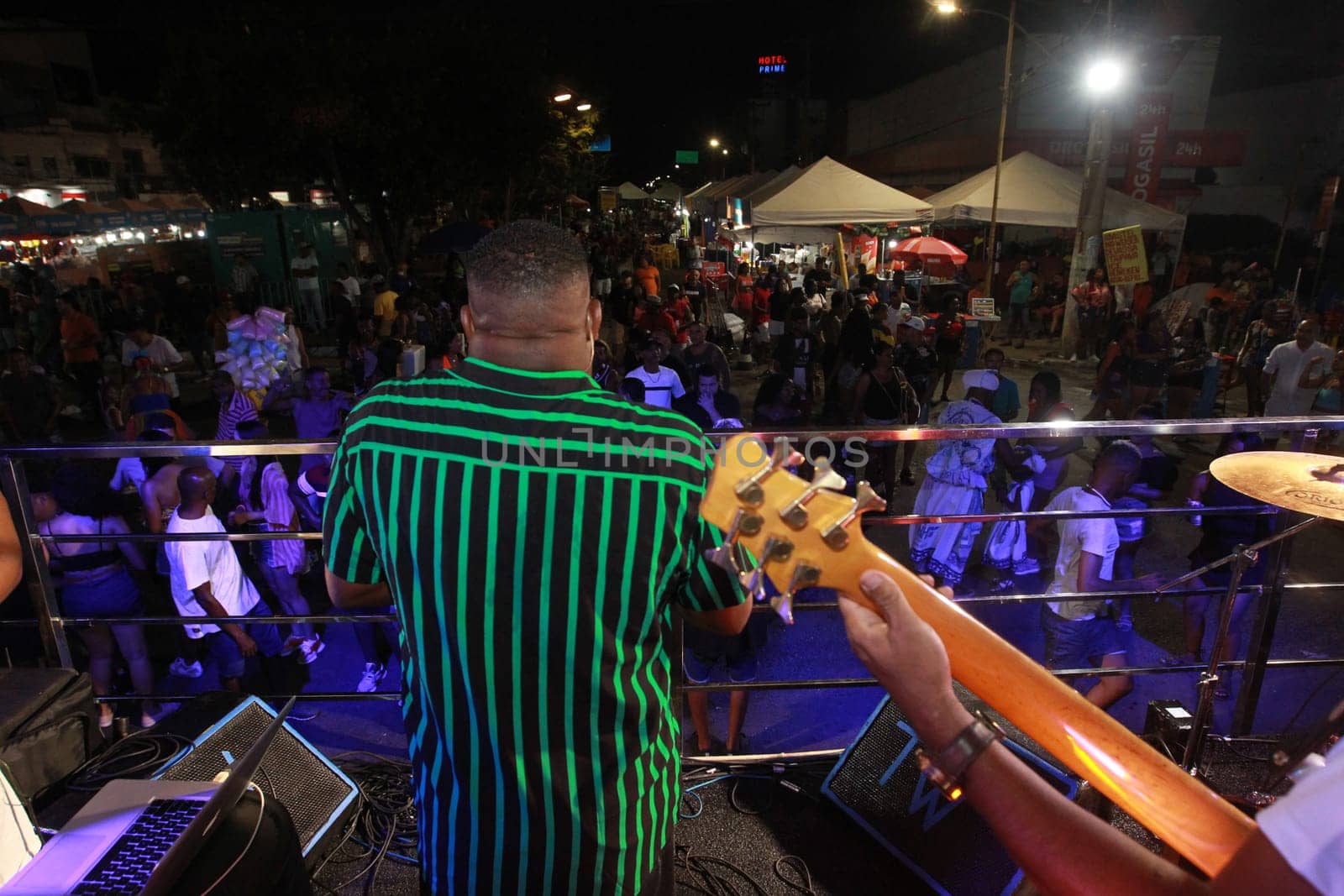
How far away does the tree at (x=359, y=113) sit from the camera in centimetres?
1630

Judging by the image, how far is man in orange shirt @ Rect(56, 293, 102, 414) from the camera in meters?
11.2

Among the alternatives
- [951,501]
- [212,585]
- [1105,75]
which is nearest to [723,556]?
[212,585]

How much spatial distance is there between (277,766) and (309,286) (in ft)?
56.6

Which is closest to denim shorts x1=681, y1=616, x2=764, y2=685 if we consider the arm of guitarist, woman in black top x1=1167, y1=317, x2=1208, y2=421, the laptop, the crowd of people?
the crowd of people

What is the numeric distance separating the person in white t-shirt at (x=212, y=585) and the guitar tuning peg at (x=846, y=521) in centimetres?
359

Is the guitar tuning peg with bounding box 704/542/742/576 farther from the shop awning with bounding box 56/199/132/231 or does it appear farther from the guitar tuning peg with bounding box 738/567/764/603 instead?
the shop awning with bounding box 56/199/132/231

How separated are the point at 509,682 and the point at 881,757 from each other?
1.89 m

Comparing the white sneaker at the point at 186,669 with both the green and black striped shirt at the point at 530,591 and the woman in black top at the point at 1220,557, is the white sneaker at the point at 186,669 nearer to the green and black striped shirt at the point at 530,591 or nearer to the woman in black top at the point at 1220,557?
the green and black striped shirt at the point at 530,591

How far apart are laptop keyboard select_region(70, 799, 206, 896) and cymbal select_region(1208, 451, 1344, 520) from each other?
325 cm

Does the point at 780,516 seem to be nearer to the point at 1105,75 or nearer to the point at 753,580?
the point at 753,580

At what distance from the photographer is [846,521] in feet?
4.23

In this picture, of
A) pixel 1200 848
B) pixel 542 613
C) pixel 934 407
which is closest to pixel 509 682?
pixel 542 613

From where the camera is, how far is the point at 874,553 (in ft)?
4.31

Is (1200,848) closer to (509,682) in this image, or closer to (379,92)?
(509,682)
